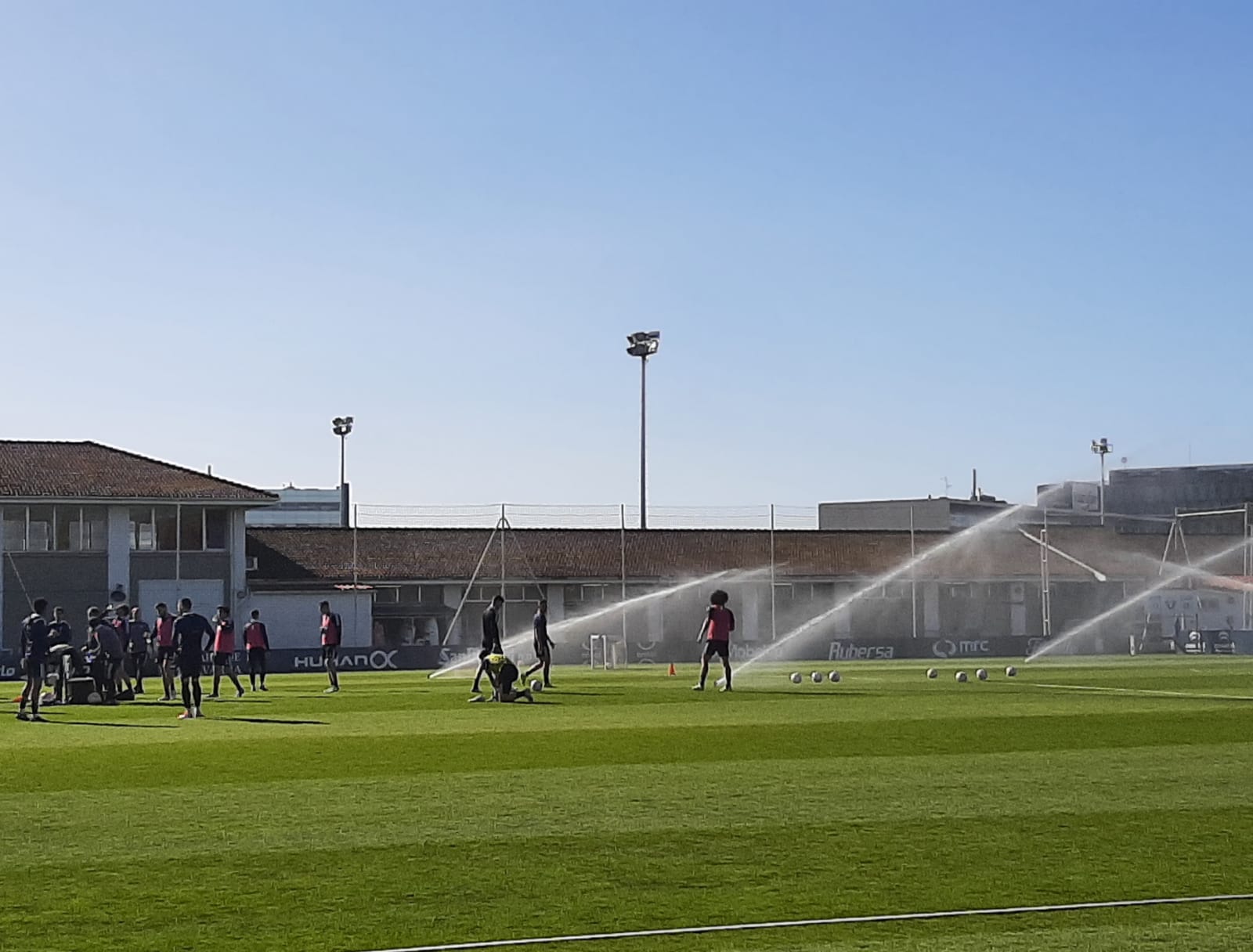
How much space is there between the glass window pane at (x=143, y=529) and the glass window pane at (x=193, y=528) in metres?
0.99

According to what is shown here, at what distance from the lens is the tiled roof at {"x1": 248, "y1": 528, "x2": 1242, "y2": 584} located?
69688 mm

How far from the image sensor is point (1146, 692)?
33250 mm

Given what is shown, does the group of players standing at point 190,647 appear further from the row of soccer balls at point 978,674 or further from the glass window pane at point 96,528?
the glass window pane at point 96,528

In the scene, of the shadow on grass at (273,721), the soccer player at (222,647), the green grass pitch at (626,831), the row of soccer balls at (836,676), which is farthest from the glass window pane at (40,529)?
the green grass pitch at (626,831)

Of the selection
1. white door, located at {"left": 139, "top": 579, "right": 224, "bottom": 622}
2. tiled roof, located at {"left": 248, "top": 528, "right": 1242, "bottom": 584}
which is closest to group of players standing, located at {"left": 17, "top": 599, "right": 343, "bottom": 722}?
white door, located at {"left": 139, "top": 579, "right": 224, "bottom": 622}

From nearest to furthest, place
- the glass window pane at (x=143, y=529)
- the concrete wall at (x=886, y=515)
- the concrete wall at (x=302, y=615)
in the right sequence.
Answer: the glass window pane at (x=143, y=529), the concrete wall at (x=302, y=615), the concrete wall at (x=886, y=515)

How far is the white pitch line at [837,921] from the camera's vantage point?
947 centimetres

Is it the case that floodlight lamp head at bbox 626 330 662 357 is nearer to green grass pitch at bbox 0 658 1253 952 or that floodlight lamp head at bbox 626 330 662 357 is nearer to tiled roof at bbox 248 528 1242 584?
tiled roof at bbox 248 528 1242 584

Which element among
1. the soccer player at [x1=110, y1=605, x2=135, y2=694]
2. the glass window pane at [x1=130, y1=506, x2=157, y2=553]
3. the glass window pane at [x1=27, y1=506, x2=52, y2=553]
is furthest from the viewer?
the glass window pane at [x1=130, y1=506, x2=157, y2=553]

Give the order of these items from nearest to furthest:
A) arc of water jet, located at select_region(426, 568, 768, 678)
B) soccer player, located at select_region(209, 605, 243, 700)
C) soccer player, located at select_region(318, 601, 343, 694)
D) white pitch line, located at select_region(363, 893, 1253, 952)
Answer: white pitch line, located at select_region(363, 893, 1253, 952)
soccer player, located at select_region(209, 605, 243, 700)
soccer player, located at select_region(318, 601, 343, 694)
arc of water jet, located at select_region(426, 568, 768, 678)

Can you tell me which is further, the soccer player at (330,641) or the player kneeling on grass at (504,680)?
the soccer player at (330,641)

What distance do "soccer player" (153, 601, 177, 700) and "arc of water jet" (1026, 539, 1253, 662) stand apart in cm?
3520

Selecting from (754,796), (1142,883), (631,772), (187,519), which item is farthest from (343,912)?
(187,519)

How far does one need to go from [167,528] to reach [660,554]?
2131cm
